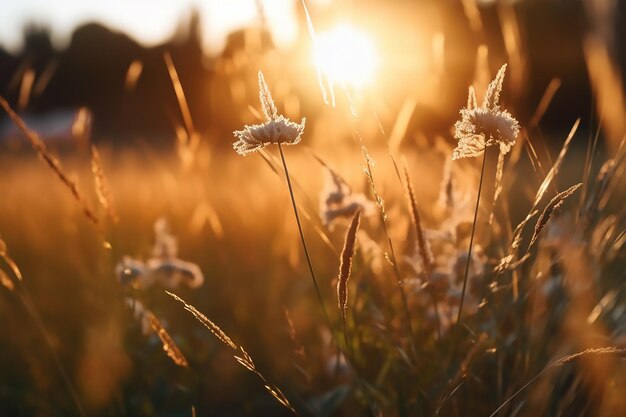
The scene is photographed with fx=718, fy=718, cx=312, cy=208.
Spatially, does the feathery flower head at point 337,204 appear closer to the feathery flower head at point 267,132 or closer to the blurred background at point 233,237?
the blurred background at point 233,237

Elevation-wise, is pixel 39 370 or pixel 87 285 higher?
pixel 87 285

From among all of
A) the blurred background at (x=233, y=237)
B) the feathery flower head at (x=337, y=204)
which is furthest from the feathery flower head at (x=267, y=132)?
the feathery flower head at (x=337, y=204)

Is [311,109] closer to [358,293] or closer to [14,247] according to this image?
[14,247]

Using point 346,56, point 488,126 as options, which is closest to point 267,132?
point 488,126

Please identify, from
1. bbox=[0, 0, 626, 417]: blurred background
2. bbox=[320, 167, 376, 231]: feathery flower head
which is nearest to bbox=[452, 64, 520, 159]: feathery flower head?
bbox=[0, 0, 626, 417]: blurred background

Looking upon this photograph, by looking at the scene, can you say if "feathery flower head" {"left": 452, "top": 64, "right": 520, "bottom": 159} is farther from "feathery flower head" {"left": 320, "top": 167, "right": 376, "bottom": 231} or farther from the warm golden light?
"feathery flower head" {"left": 320, "top": 167, "right": 376, "bottom": 231}

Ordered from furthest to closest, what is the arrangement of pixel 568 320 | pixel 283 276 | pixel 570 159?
pixel 570 159
pixel 283 276
pixel 568 320

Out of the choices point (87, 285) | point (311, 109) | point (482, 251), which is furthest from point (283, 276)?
point (311, 109)
